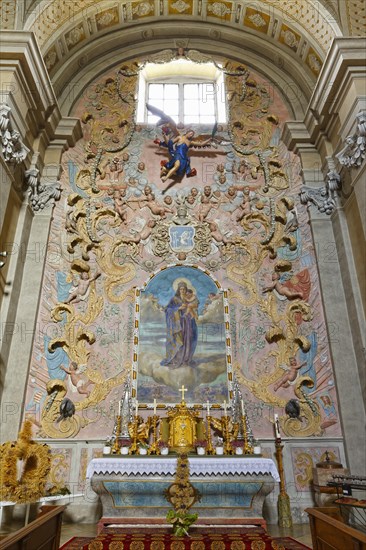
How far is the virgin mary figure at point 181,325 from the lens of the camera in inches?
334

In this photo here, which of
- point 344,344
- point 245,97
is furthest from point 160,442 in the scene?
point 245,97

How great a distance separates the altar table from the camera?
6.42 m

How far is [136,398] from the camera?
8156mm

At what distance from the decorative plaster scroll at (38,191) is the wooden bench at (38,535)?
6.24 m

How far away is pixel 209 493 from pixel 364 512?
2377 millimetres

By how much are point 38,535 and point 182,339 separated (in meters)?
5.11

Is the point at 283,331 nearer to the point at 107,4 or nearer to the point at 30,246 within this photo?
the point at 30,246

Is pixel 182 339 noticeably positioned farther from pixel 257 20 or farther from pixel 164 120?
pixel 257 20

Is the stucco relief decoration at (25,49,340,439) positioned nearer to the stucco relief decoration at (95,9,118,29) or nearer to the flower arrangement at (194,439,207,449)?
the flower arrangement at (194,439,207,449)

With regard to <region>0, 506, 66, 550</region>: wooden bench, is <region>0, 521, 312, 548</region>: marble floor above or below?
below

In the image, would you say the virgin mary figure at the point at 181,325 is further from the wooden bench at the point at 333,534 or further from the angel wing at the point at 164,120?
the wooden bench at the point at 333,534

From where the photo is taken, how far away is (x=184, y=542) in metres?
5.21

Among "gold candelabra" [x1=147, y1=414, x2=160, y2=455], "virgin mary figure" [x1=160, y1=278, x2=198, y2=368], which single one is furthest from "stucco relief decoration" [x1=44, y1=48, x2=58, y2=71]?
"gold candelabra" [x1=147, y1=414, x2=160, y2=455]

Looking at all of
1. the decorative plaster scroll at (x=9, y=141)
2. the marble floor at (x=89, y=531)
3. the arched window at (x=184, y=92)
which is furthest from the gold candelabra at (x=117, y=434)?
the arched window at (x=184, y=92)
